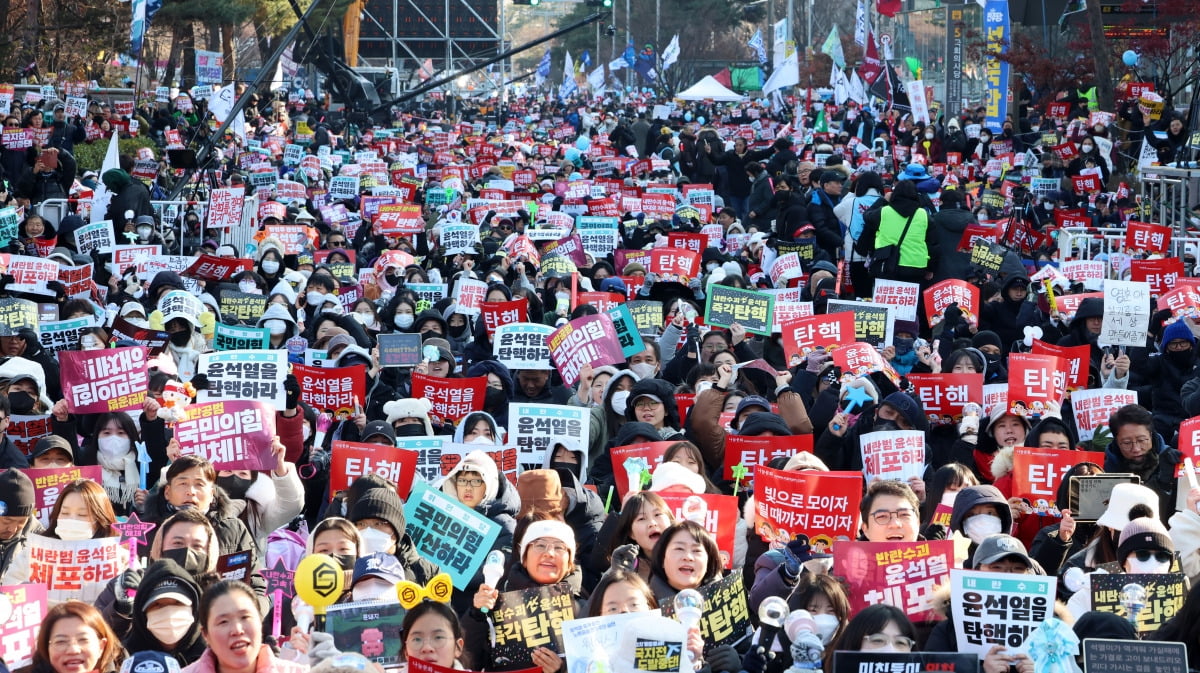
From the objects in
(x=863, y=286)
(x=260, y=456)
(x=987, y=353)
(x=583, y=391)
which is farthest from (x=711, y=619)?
(x=863, y=286)

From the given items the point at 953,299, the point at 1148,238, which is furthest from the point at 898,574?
the point at 1148,238

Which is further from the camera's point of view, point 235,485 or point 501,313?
point 501,313

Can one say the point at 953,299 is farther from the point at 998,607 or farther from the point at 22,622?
the point at 22,622

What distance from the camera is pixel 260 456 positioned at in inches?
318

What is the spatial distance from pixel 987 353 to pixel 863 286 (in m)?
4.60

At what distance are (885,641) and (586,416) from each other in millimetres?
3649

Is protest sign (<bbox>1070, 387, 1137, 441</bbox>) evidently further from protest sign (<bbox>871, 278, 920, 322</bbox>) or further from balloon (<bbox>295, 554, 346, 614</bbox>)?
balloon (<bbox>295, 554, 346, 614</bbox>)

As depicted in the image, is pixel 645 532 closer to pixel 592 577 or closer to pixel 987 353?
pixel 592 577

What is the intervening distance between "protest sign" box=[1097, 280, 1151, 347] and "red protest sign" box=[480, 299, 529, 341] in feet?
12.8

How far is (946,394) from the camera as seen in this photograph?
9.73 meters

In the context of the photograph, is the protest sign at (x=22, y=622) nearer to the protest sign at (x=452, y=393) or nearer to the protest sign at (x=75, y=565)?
the protest sign at (x=75, y=565)

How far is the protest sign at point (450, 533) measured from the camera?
6758 millimetres

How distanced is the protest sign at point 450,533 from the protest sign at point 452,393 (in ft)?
10.1

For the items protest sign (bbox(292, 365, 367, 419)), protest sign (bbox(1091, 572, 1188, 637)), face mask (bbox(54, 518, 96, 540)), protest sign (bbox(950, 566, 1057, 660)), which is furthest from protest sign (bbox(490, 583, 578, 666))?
protest sign (bbox(292, 365, 367, 419))
